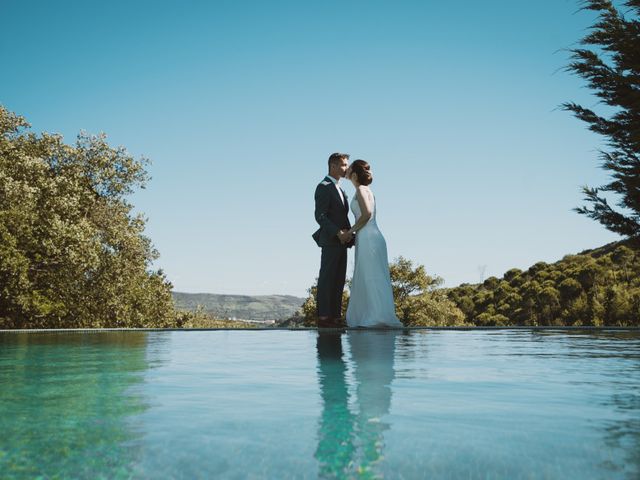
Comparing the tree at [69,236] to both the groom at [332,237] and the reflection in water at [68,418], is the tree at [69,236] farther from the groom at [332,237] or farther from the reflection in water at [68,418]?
the reflection in water at [68,418]

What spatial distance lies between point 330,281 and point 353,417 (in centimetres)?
693

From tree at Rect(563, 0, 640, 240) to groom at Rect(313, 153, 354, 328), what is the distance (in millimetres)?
11591

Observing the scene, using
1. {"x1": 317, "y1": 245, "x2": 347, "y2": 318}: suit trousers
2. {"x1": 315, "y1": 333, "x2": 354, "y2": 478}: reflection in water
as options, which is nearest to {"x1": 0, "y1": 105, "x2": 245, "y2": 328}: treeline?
{"x1": 317, "y1": 245, "x2": 347, "y2": 318}: suit trousers

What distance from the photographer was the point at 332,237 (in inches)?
354

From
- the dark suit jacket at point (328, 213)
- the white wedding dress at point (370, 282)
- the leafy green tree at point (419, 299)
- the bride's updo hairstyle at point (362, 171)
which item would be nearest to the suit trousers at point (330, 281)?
the dark suit jacket at point (328, 213)

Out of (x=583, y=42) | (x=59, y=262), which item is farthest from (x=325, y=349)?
(x=59, y=262)

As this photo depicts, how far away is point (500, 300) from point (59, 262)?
49.9 meters

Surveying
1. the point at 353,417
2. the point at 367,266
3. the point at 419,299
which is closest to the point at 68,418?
the point at 353,417

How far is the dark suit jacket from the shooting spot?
8891 mm

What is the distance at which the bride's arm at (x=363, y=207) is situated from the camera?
9.02m

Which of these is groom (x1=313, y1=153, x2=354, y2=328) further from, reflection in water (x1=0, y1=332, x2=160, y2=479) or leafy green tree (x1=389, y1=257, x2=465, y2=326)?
leafy green tree (x1=389, y1=257, x2=465, y2=326)

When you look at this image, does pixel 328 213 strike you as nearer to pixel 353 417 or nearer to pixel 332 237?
pixel 332 237

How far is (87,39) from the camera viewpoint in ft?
105

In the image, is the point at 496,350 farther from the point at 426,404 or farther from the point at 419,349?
the point at 426,404
